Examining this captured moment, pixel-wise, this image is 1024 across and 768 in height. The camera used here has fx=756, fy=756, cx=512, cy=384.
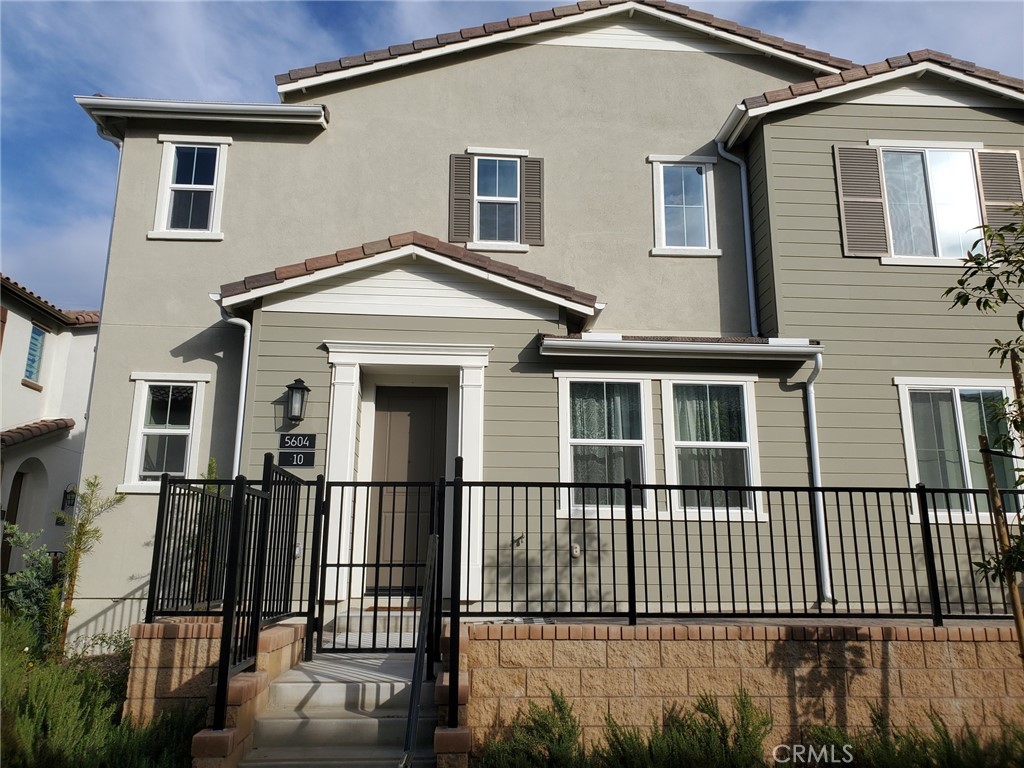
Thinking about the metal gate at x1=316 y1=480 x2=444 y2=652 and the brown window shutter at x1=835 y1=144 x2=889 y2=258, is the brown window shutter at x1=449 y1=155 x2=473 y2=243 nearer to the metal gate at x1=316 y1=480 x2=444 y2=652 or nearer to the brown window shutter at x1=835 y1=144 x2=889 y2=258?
the metal gate at x1=316 y1=480 x2=444 y2=652

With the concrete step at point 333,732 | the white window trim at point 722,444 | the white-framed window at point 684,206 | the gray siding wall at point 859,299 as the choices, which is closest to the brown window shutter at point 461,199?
the white-framed window at point 684,206

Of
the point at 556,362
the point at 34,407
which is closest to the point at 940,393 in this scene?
the point at 556,362

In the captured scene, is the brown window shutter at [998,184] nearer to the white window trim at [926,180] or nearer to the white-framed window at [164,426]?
the white window trim at [926,180]

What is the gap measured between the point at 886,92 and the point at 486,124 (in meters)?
5.30

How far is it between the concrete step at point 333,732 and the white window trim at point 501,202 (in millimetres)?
6296

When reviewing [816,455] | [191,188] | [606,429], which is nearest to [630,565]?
[606,429]

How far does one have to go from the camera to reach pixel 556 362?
8.64 metres

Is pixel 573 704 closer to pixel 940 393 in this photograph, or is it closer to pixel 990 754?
pixel 990 754

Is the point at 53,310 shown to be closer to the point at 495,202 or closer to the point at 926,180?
the point at 495,202

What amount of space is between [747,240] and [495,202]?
3402mm

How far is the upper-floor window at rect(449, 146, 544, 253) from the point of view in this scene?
32.9 ft

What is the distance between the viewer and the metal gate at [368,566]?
244 inches

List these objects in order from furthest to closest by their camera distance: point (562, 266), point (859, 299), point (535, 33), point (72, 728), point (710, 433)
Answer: point (535, 33), point (562, 266), point (859, 299), point (710, 433), point (72, 728)

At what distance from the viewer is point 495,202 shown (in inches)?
401
